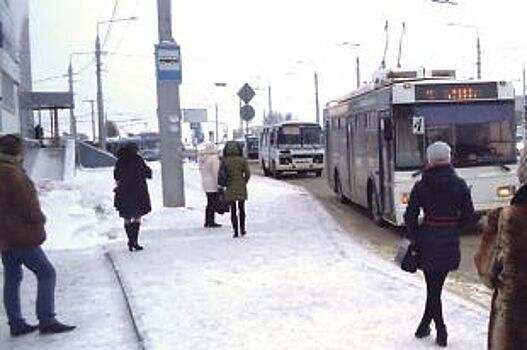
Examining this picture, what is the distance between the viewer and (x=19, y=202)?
26.2 feet

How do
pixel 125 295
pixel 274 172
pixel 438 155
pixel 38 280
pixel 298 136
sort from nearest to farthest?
pixel 438 155 → pixel 38 280 → pixel 125 295 → pixel 298 136 → pixel 274 172

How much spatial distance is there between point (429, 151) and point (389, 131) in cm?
869

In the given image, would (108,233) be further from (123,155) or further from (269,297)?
(269,297)

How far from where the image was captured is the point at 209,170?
16.7m

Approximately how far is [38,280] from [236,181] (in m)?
7.01

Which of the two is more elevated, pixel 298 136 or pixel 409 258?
pixel 298 136

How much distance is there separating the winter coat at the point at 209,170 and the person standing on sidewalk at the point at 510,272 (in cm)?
1199

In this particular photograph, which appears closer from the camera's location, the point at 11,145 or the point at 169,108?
the point at 11,145

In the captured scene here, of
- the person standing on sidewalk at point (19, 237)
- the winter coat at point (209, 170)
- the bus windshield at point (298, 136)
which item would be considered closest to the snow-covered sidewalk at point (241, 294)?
the person standing on sidewalk at point (19, 237)

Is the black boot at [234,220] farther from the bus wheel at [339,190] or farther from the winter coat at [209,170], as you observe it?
the bus wheel at [339,190]

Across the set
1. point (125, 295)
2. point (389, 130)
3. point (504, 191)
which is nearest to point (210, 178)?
point (389, 130)

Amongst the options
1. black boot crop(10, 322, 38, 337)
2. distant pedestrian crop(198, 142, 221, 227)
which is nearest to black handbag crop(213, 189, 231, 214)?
distant pedestrian crop(198, 142, 221, 227)

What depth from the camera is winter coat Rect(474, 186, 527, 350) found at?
14.7 ft

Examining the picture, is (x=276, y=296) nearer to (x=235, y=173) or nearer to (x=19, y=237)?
(x=19, y=237)
